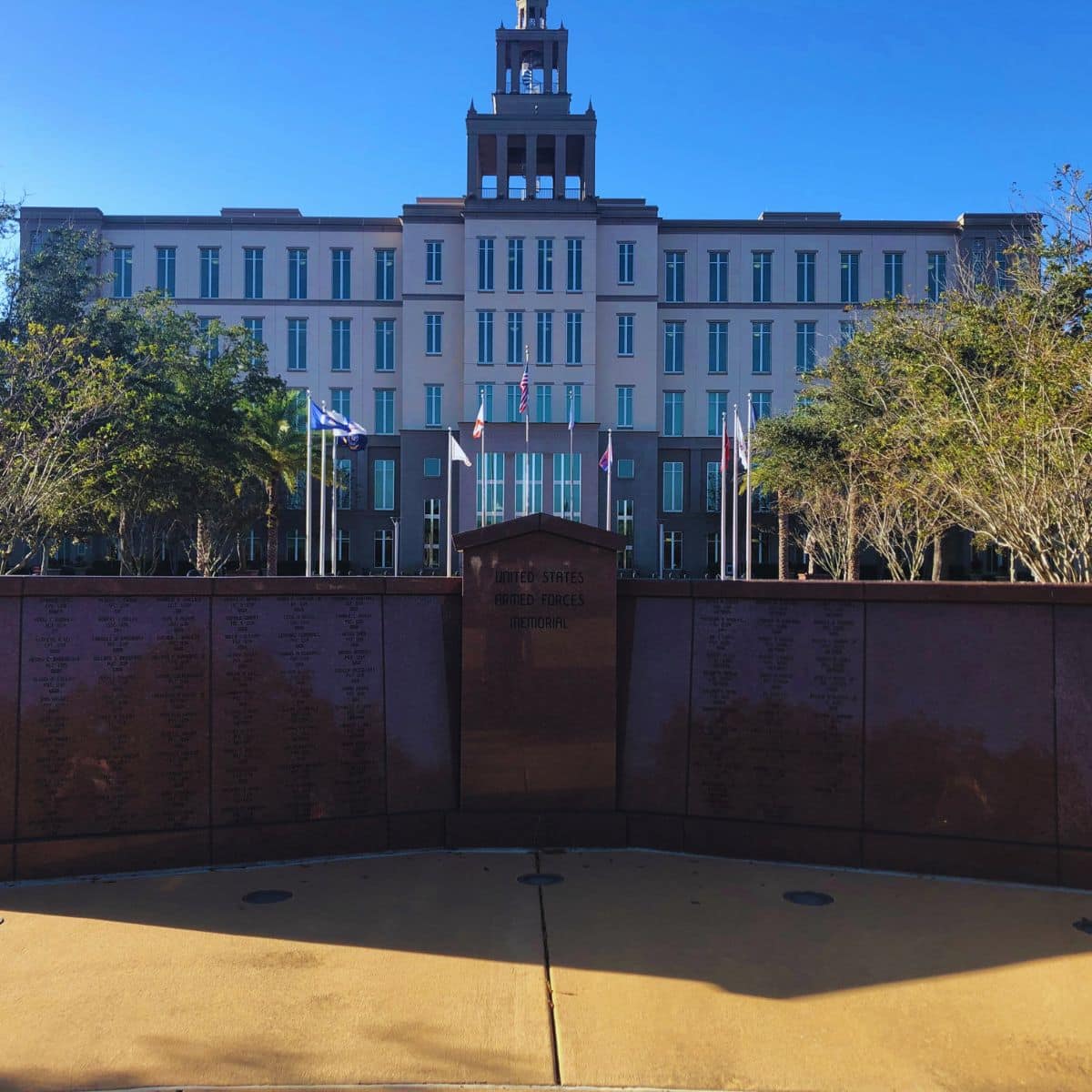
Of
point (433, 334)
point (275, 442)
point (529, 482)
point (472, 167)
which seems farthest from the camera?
point (433, 334)

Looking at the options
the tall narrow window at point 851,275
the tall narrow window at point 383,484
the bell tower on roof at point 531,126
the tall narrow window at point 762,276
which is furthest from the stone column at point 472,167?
the tall narrow window at point 851,275

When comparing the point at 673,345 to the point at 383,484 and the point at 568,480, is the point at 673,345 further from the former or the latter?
the point at 383,484

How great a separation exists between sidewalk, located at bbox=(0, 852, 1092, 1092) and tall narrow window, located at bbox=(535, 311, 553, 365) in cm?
5176

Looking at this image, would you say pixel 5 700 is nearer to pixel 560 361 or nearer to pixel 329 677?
pixel 329 677

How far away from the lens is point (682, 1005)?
5020mm

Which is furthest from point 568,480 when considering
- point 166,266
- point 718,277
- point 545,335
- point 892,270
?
point 166,266

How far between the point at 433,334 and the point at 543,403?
25.7 feet

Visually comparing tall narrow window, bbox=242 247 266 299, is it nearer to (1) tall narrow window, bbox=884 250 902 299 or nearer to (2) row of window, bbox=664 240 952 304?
(2) row of window, bbox=664 240 952 304

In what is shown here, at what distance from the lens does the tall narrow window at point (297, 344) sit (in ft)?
196

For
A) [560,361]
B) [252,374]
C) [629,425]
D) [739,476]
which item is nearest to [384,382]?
[560,361]

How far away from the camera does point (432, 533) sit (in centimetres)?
5866

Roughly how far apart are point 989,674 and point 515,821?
146 inches

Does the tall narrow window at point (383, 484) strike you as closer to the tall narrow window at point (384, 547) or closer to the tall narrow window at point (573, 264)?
the tall narrow window at point (384, 547)

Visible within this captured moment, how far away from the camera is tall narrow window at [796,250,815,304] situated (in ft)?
197
